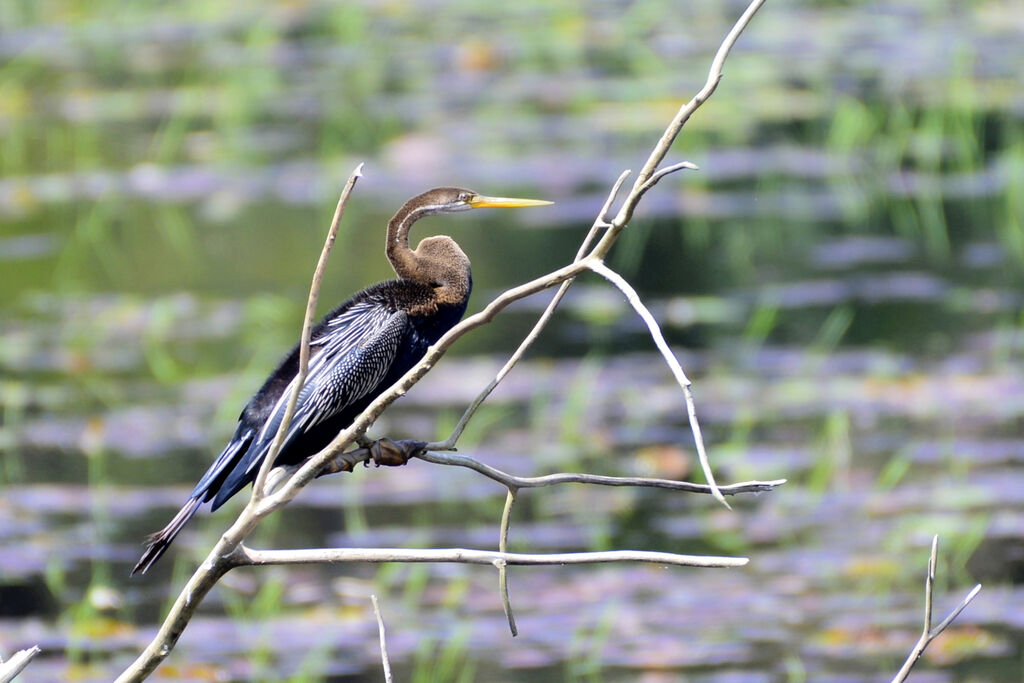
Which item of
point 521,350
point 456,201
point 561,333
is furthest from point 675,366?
point 561,333

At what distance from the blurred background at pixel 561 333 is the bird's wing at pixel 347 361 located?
5.91ft

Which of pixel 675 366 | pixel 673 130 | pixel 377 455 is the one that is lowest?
Answer: pixel 377 455

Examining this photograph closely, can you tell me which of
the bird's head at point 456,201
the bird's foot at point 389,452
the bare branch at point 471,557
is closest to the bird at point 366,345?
the bird's head at point 456,201

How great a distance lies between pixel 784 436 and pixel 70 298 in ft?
10.8

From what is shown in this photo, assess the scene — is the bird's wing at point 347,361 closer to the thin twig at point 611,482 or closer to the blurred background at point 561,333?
the thin twig at point 611,482

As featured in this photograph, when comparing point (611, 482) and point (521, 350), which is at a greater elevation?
point (521, 350)

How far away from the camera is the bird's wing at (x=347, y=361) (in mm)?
2537

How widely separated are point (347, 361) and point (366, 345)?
0.04 meters

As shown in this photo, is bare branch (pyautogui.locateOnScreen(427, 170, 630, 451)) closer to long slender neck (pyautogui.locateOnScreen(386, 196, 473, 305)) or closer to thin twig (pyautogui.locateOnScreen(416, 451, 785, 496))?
thin twig (pyautogui.locateOnScreen(416, 451, 785, 496))

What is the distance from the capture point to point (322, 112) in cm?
959

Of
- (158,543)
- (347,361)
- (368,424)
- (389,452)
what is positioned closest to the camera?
(368,424)

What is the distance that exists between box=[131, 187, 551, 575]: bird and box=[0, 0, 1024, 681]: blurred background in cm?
178

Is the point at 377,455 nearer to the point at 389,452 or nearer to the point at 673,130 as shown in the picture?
the point at 389,452

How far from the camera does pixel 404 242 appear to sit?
2.52 m
